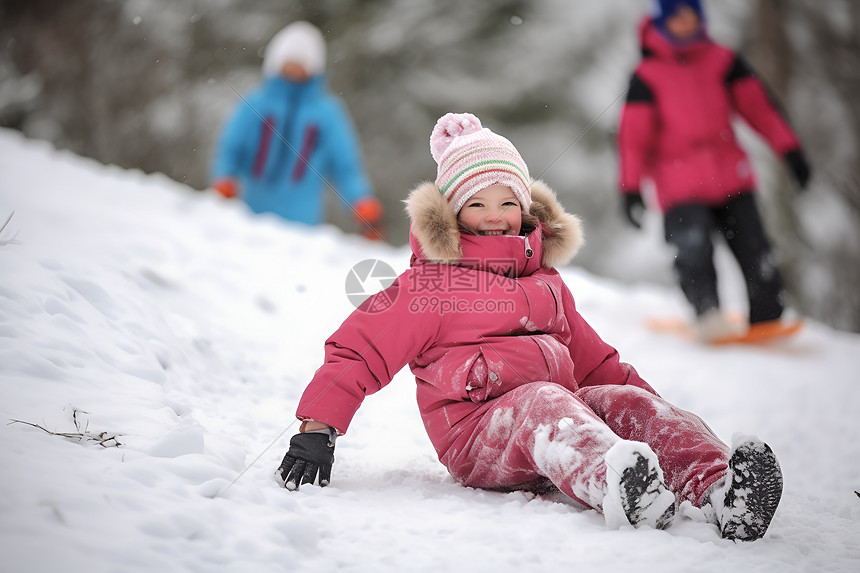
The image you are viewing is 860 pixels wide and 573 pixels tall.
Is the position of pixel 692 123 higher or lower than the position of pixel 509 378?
higher

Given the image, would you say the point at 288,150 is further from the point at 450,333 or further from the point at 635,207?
the point at 450,333

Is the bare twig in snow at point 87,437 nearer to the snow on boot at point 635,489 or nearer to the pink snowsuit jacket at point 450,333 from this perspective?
the pink snowsuit jacket at point 450,333

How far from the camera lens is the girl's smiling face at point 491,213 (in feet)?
6.23

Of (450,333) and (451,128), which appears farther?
(451,128)

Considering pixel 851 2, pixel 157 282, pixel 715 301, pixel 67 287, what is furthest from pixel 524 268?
pixel 851 2

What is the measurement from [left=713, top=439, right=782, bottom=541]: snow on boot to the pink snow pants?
13 cm

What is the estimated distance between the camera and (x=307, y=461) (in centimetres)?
155

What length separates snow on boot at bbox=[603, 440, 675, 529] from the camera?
50.9 inches

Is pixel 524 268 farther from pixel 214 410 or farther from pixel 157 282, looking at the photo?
pixel 157 282

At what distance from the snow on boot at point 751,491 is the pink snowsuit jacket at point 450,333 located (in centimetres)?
50

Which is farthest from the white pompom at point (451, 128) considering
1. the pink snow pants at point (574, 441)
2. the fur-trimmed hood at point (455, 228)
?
the pink snow pants at point (574, 441)

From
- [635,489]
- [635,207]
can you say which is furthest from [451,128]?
[635,207]

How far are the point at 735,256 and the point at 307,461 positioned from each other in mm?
2868

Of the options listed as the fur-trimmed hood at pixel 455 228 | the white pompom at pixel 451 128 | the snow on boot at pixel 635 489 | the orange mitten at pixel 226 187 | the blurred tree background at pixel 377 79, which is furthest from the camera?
the blurred tree background at pixel 377 79
